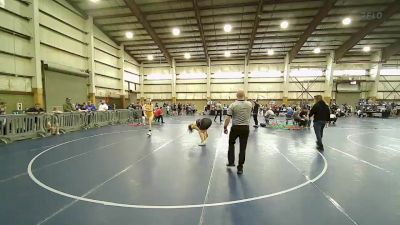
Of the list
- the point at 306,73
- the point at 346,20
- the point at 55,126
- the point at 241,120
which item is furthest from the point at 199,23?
the point at 241,120

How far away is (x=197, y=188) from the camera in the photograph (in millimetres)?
4426

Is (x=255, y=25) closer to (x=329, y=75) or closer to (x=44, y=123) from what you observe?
(x=329, y=75)

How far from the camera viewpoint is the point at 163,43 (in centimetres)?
2859

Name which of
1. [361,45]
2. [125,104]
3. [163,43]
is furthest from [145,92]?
[361,45]

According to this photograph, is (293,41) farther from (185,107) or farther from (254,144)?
(254,144)

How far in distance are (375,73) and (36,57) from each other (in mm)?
37746

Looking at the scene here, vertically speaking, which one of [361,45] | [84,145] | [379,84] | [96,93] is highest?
[361,45]

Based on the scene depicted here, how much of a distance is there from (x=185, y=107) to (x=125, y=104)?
8364 mm

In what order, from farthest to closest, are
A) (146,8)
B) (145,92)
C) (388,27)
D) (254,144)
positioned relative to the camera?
(145,92) → (388,27) → (146,8) → (254,144)

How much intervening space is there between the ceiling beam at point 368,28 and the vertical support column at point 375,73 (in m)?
5.07

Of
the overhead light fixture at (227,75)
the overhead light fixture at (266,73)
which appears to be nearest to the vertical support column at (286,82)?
the overhead light fixture at (266,73)

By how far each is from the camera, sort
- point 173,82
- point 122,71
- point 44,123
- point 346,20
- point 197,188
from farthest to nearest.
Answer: point 173,82
point 122,71
point 346,20
point 44,123
point 197,188

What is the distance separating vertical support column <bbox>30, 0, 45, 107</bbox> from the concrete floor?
35.8ft

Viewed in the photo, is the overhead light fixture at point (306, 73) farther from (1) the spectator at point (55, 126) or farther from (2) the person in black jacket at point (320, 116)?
(1) the spectator at point (55, 126)
